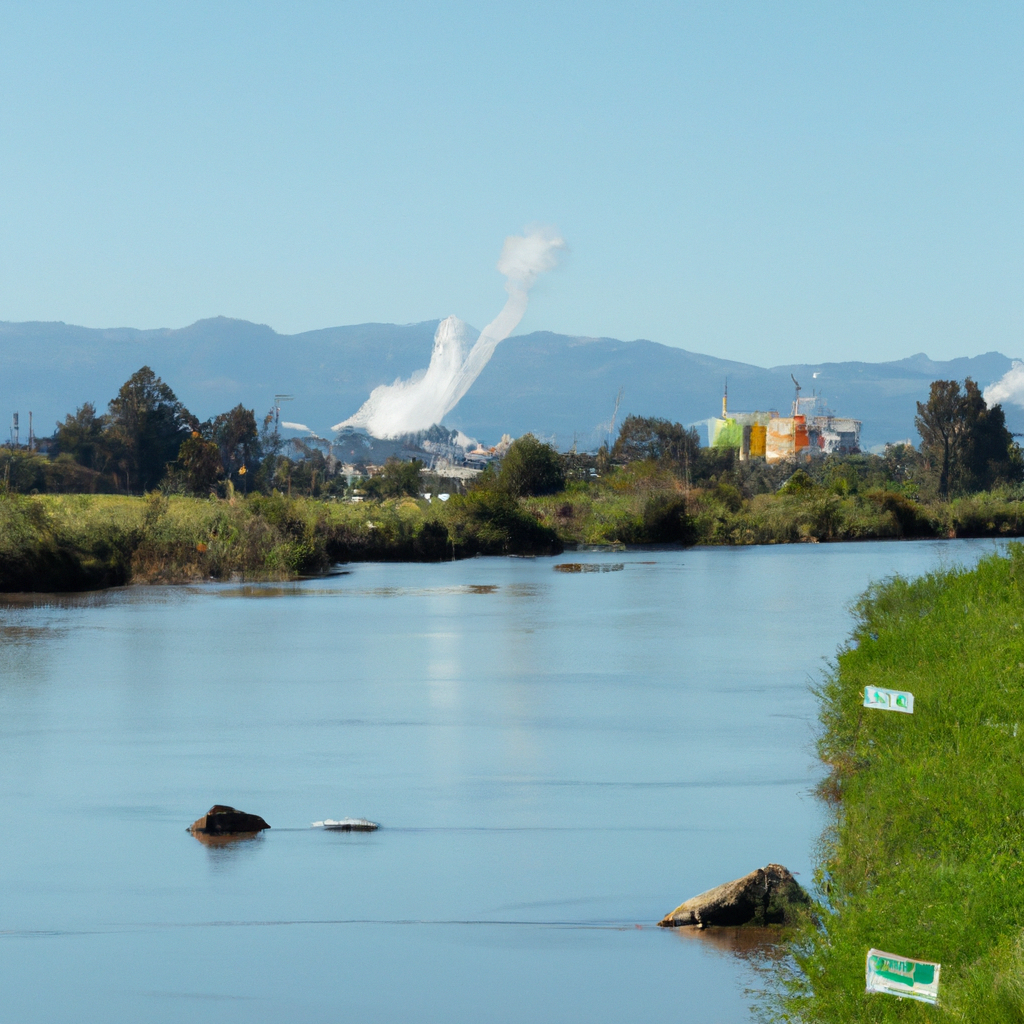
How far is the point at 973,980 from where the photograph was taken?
4.37 metres

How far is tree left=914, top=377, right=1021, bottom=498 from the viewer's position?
89562 mm

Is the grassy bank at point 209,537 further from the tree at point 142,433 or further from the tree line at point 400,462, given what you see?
the tree at point 142,433

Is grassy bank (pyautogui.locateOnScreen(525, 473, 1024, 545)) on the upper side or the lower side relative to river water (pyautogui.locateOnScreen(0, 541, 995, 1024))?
upper

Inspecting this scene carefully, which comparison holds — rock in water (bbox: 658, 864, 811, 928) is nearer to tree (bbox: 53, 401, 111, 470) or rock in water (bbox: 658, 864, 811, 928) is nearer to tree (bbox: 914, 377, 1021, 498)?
tree (bbox: 53, 401, 111, 470)

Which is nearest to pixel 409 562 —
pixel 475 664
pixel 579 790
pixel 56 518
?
pixel 56 518

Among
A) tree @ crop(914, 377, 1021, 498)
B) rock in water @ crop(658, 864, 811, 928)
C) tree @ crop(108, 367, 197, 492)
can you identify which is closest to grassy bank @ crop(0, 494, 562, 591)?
tree @ crop(108, 367, 197, 492)

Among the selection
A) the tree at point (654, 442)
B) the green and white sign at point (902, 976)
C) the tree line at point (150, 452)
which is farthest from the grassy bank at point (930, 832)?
the tree at point (654, 442)

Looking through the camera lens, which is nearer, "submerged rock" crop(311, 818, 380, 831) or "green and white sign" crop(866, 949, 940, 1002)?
"green and white sign" crop(866, 949, 940, 1002)

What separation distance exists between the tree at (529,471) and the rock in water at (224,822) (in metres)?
50.7

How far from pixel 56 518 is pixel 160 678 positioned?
1421 centimetres

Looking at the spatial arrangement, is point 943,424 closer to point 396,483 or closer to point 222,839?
point 396,483

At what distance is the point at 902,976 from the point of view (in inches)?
172

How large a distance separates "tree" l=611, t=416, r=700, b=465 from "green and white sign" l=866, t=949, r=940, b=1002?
3229 inches

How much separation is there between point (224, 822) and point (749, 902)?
153 inches
